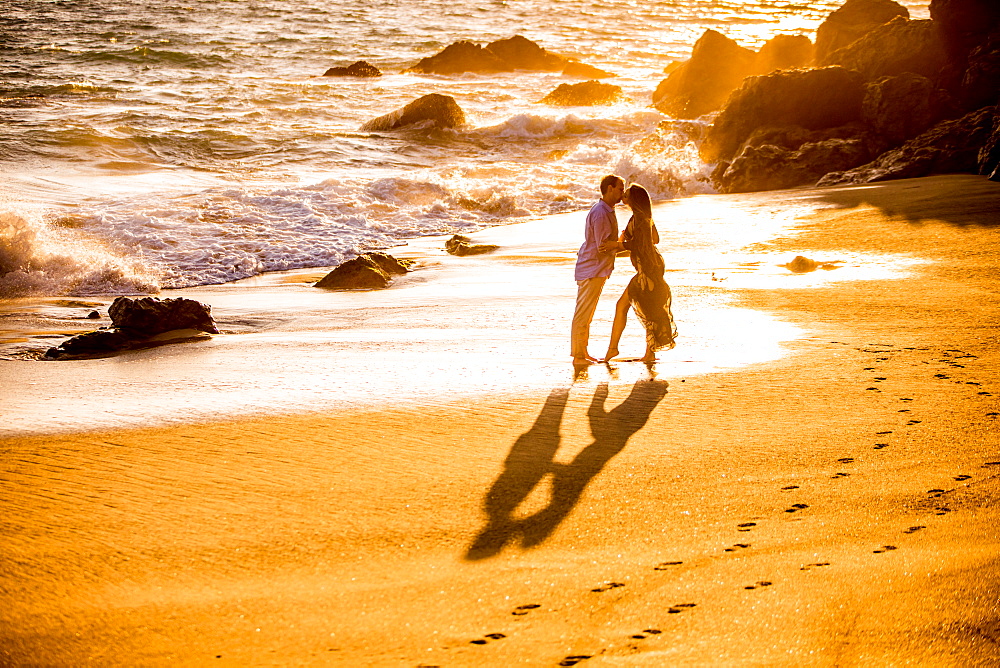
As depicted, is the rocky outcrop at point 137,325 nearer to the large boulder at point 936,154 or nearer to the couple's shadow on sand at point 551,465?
the couple's shadow on sand at point 551,465

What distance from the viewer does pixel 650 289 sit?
234 inches

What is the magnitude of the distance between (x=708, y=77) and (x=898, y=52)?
31.4ft

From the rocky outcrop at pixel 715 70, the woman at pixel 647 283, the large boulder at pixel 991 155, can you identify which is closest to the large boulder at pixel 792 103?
the large boulder at pixel 991 155

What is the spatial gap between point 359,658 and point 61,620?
3.31 feet

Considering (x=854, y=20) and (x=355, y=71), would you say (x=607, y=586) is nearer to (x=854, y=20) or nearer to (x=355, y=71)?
(x=854, y=20)

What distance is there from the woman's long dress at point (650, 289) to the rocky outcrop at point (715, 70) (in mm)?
19050

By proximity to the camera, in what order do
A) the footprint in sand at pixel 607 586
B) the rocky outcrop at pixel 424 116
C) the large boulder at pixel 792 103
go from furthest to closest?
the rocky outcrop at pixel 424 116 → the large boulder at pixel 792 103 → the footprint in sand at pixel 607 586

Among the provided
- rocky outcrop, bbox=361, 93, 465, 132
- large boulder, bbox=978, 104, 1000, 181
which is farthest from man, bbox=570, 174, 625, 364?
rocky outcrop, bbox=361, 93, 465, 132

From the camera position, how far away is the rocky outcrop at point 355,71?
98.4ft

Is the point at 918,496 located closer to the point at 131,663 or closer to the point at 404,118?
the point at 131,663

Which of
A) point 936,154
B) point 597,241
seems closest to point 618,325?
point 597,241

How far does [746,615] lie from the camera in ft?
8.70

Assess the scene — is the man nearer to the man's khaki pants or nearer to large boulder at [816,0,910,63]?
the man's khaki pants

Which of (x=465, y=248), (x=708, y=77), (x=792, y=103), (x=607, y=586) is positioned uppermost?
(x=708, y=77)
